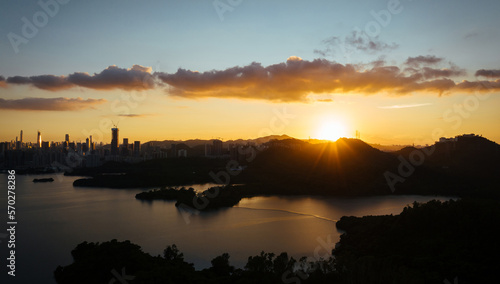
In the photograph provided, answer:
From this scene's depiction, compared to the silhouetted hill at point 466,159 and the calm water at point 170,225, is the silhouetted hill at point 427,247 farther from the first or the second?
the silhouetted hill at point 466,159

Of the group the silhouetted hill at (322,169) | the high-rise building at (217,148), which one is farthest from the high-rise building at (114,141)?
the silhouetted hill at (322,169)

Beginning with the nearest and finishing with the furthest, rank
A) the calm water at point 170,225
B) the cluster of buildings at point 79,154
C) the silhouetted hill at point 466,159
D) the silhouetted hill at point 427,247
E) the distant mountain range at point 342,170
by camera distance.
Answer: the silhouetted hill at point 427,247, the calm water at point 170,225, the distant mountain range at point 342,170, the silhouetted hill at point 466,159, the cluster of buildings at point 79,154

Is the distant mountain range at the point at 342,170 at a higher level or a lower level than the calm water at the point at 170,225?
higher

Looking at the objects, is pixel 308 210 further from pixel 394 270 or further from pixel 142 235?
pixel 394 270

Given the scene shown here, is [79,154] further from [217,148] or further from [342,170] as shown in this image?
[342,170]

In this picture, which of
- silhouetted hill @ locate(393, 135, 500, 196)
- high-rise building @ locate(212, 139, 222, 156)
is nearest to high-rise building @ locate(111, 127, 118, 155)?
high-rise building @ locate(212, 139, 222, 156)

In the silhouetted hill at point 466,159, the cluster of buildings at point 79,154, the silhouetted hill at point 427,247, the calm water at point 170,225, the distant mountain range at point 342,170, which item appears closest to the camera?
the silhouetted hill at point 427,247

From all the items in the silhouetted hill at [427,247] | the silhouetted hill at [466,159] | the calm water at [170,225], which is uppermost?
the silhouetted hill at [466,159]

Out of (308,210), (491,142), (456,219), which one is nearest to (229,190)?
(308,210)
